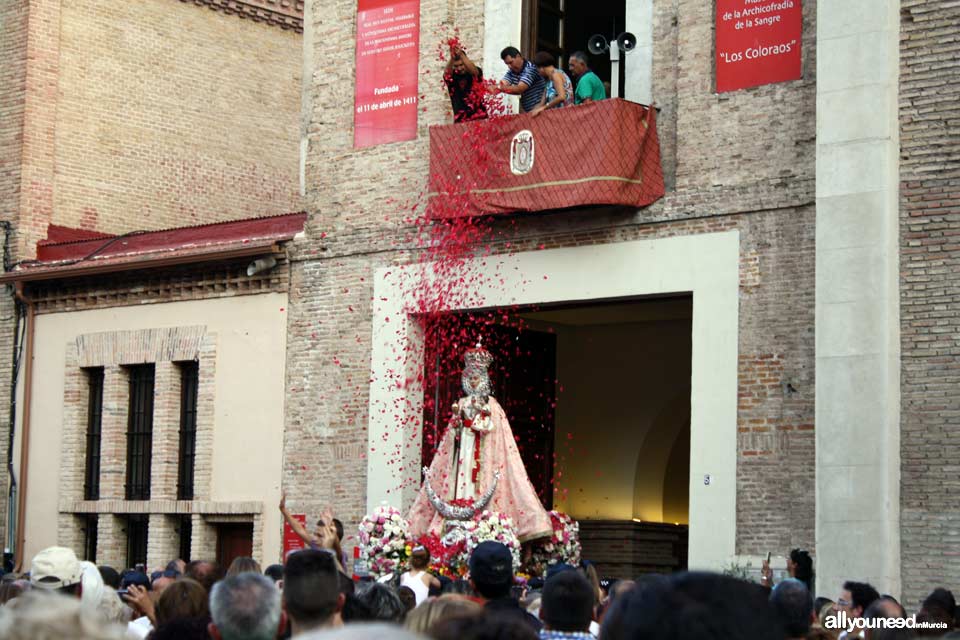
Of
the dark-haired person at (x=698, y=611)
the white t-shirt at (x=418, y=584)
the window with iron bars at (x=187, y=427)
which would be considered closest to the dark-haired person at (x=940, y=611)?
the white t-shirt at (x=418, y=584)

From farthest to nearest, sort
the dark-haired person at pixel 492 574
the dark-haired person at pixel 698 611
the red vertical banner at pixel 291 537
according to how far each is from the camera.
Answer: the red vertical banner at pixel 291 537 < the dark-haired person at pixel 492 574 < the dark-haired person at pixel 698 611

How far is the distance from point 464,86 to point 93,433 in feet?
27.1

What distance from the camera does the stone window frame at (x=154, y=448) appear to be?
2230cm

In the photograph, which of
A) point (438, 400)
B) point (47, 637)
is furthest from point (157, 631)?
point (438, 400)

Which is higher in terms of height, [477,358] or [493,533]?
[477,358]

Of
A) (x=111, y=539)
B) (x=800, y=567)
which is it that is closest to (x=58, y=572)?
(x=800, y=567)

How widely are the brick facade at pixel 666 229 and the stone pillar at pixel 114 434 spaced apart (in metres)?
3.27

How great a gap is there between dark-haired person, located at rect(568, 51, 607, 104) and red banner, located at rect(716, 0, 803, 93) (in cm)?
143

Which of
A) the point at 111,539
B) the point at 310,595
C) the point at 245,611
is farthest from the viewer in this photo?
the point at 111,539

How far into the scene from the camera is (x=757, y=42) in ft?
58.4

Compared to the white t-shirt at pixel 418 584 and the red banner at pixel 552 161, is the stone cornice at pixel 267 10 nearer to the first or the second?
the red banner at pixel 552 161

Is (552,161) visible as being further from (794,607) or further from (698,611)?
(698,611)

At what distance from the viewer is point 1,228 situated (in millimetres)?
24891

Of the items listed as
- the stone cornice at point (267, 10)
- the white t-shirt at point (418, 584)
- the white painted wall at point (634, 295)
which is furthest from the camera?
the stone cornice at point (267, 10)
